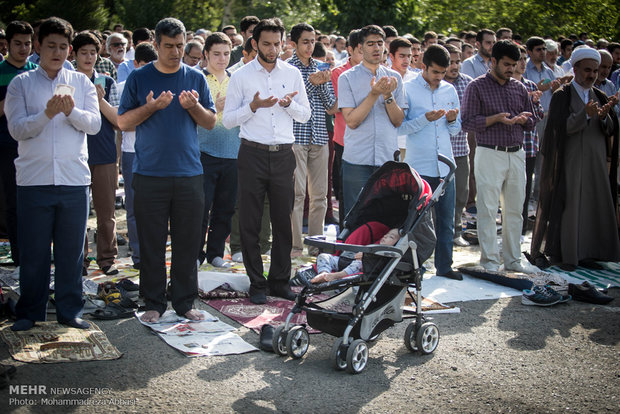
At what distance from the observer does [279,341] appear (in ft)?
17.7

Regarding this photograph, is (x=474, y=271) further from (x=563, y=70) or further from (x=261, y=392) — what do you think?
(x=563, y=70)

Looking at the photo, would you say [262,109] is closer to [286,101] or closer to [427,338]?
[286,101]

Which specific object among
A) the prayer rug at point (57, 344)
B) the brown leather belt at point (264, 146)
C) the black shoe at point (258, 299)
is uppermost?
the brown leather belt at point (264, 146)

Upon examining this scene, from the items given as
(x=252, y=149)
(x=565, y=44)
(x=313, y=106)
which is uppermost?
(x=565, y=44)

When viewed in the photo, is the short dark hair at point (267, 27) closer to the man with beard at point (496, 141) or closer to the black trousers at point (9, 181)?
the man with beard at point (496, 141)

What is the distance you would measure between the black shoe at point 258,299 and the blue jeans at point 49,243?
1.62m

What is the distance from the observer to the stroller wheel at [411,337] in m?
5.59

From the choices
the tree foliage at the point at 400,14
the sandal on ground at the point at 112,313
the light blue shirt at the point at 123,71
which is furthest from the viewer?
the tree foliage at the point at 400,14

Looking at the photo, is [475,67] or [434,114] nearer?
[434,114]

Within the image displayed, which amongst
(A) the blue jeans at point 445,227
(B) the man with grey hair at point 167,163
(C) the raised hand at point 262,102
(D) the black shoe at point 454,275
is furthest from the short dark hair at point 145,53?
(D) the black shoe at point 454,275

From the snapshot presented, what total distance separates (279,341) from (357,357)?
0.62 meters

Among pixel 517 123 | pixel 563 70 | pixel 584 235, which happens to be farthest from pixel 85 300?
pixel 563 70

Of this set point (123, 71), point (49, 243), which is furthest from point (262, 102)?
point (123, 71)

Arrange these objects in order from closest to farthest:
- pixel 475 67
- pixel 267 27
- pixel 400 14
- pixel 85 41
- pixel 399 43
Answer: pixel 267 27 → pixel 85 41 → pixel 399 43 → pixel 475 67 → pixel 400 14
